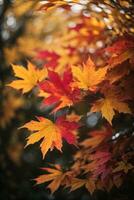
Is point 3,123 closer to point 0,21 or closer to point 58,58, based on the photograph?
point 0,21

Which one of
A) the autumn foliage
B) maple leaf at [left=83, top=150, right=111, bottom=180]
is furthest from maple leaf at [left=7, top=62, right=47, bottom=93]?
maple leaf at [left=83, top=150, right=111, bottom=180]

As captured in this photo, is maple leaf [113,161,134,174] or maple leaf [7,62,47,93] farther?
maple leaf [7,62,47,93]

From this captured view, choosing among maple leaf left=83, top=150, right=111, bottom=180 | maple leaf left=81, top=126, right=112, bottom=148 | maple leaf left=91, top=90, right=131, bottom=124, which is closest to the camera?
maple leaf left=91, top=90, right=131, bottom=124

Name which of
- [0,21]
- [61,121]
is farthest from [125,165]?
[0,21]

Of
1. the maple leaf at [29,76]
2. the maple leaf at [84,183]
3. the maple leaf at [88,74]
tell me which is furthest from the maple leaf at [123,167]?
the maple leaf at [29,76]

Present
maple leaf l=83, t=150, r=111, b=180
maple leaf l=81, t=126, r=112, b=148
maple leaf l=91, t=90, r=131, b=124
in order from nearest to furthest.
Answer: maple leaf l=91, t=90, r=131, b=124, maple leaf l=83, t=150, r=111, b=180, maple leaf l=81, t=126, r=112, b=148

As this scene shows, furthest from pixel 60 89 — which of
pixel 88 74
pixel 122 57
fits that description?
pixel 122 57

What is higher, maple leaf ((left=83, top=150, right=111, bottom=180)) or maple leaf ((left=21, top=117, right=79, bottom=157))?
maple leaf ((left=21, top=117, right=79, bottom=157))

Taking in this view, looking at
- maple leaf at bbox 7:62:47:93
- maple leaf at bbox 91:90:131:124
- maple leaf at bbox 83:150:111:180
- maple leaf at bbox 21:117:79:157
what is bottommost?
maple leaf at bbox 83:150:111:180

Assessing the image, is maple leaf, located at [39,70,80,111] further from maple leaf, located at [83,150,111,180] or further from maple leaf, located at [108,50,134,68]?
maple leaf, located at [83,150,111,180]

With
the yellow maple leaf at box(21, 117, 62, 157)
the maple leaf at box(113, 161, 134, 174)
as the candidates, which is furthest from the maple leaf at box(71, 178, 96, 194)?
the yellow maple leaf at box(21, 117, 62, 157)
